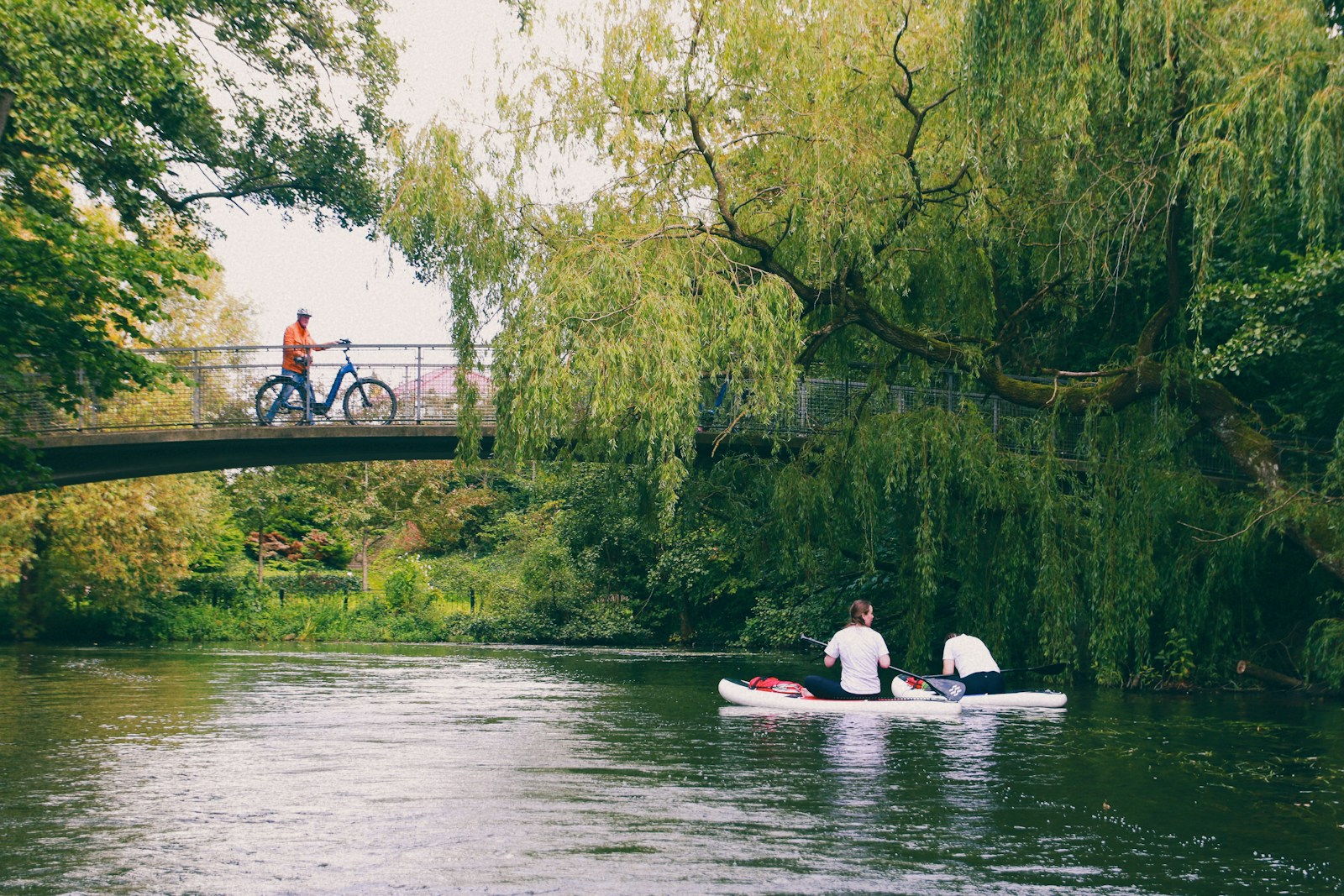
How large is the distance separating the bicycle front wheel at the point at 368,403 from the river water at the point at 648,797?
21.0 feet

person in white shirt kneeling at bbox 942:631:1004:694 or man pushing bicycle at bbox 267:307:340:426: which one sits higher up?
man pushing bicycle at bbox 267:307:340:426

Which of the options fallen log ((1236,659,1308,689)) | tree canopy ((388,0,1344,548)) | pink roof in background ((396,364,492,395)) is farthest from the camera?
pink roof in background ((396,364,492,395))

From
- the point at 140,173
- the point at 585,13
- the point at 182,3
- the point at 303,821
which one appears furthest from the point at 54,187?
the point at 303,821

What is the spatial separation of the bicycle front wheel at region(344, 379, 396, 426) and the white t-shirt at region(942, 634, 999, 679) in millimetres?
10405

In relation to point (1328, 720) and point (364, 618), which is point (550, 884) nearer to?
point (1328, 720)

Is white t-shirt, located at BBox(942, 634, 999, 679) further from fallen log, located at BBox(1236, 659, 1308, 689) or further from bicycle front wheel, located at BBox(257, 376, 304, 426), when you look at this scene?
bicycle front wheel, located at BBox(257, 376, 304, 426)

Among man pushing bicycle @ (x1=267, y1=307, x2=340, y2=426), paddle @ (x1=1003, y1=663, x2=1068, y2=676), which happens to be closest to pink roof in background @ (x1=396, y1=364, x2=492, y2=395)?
man pushing bicycle @ (x1=267, y1=307, x2=340, y2=426)

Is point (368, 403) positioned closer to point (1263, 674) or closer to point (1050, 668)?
point (1050, 668)

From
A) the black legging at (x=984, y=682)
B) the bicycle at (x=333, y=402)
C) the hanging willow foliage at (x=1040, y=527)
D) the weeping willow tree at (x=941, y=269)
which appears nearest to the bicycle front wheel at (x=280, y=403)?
the bicycle at (x=333, y=402)

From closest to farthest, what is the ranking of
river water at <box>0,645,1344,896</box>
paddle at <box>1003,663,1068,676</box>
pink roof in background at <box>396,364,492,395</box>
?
river water at <box>0,645,1344,896</box>, paddle at <box>1003,663,1068,676</box>, pink roof in background at <box>396,364,492,395</box>

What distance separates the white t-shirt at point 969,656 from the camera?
16.3 m

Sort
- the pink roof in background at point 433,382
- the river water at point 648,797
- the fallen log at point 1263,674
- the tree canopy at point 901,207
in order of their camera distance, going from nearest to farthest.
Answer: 1. the river water at point 648,797
2. the tree canopy at point 901,207
3. the fallen log at point 1263,674
4. the pink roof in background at point 433,382

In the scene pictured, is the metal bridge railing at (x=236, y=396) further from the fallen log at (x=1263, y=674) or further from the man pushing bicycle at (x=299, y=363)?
the fallen log at (x=1263, y=674)

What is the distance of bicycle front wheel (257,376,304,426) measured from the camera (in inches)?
880
